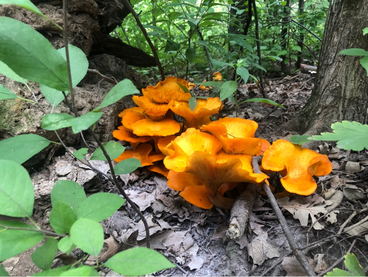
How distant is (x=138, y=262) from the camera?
803 millimetres

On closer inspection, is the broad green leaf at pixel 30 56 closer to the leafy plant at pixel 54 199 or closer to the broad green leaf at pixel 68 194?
the leafy plant at pixel 54 199

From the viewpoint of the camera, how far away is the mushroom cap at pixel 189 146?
72.9 inches

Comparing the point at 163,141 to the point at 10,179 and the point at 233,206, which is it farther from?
the point at 10,179

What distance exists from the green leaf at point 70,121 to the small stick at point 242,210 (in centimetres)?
125

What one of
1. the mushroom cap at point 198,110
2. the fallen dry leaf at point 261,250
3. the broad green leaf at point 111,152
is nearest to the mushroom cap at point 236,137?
the mushroom cap at point 198,110

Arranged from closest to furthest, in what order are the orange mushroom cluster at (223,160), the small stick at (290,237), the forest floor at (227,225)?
the small stick at (290,237), the forest floor at (227,225), the orange mushroom cluster at (223,160)

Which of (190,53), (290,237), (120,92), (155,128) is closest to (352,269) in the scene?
(290,237)

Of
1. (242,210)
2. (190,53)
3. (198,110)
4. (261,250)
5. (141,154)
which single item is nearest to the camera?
(261,250)

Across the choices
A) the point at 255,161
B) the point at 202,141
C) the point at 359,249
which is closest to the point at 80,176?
the point at 202,141

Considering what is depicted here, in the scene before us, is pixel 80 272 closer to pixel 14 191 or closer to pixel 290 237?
pixel 14 191

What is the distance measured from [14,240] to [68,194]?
299mm

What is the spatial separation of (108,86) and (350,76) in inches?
122

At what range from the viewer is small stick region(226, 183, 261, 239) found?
1.62 meters

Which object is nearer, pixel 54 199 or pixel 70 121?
pixel 70 121
